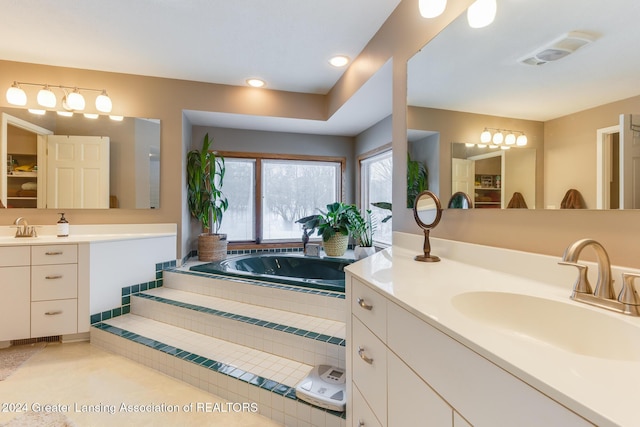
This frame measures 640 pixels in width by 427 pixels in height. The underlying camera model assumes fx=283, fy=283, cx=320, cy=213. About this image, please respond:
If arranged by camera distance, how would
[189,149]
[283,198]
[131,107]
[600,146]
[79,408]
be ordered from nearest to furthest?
[600,146], [79,408], [131,107], [189,149], [283,198]

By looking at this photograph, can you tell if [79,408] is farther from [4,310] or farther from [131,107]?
[131,107]

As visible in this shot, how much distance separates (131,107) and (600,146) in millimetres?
3363

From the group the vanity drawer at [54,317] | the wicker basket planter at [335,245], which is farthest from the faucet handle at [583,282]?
the vanity drawer at [54,317]

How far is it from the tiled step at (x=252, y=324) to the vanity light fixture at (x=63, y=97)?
5.82 feet

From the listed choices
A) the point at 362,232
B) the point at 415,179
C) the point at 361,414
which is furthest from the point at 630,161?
the point at 362,232

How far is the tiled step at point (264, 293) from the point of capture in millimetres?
1973

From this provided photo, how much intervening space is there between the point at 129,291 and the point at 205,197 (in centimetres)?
122

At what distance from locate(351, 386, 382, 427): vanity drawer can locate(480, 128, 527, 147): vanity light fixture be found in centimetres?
111

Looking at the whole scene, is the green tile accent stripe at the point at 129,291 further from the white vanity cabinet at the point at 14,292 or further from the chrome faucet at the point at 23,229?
the chrome faucet at the point at 23,229

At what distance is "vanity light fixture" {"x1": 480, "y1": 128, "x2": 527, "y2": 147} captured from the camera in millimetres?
1055

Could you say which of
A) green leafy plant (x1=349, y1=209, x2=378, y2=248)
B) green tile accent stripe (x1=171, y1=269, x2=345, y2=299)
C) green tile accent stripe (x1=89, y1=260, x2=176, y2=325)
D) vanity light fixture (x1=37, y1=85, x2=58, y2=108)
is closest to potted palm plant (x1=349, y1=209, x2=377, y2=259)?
green leafy plant (x1=349, y1=209, x2=378, y2=248)

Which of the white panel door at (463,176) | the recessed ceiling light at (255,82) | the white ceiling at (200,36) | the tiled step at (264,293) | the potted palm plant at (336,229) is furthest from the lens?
the potted palm plant at (336,229)

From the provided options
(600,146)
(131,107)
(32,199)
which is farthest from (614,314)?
(32,199)

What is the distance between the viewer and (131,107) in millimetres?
2740
